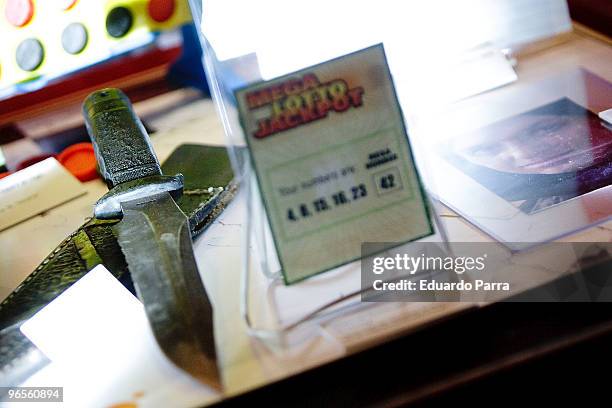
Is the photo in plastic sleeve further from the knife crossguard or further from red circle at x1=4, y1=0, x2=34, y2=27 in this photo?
red circle at x1=4, y1=0, x2=34, y2=27

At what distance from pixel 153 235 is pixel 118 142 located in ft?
0.53

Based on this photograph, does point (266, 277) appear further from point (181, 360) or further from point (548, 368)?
point (548, 368)

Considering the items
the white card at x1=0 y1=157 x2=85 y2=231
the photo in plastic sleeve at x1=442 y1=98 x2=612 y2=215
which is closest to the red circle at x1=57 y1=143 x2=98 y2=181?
the white card at x1=0 y1=157 x2=85 y2=231

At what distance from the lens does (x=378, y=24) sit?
944 millimetres

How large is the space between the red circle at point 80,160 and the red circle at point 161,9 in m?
0.20

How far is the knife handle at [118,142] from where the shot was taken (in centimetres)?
89

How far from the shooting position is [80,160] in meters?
1.09

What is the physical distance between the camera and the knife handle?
2.91 feet

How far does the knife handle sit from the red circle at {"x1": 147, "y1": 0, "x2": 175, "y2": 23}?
0.19 meters

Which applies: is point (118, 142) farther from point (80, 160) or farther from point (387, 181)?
point (387, 181)

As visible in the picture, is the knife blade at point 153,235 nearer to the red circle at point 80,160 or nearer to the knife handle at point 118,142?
the knife handle at point 118,142

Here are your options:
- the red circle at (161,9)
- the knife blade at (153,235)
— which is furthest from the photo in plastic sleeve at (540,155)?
the red circle at (161,9)

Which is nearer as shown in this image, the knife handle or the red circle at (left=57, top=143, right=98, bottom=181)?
the knife handle

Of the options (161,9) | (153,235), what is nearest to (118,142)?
(153,235)
